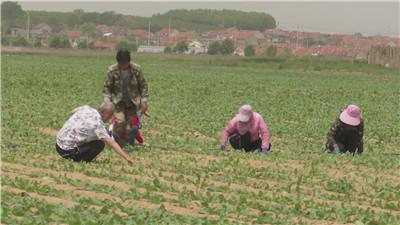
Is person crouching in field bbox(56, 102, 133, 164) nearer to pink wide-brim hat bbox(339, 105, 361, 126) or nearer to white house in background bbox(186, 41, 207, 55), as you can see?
pink wide-brim hat bbox(339, 105, 361, 126)

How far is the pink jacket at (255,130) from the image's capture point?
498 inches

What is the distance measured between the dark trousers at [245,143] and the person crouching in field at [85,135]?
2.87 metres

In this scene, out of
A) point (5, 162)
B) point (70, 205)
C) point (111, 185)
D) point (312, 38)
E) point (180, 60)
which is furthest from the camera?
point (312, 38)

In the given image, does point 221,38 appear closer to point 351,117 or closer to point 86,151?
point 351,117

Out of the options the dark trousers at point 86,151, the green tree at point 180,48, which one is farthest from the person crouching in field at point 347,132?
the green tree at point 180,48

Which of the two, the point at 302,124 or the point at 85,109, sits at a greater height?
the point at 85,109

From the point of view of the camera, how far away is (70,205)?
7.88 metres

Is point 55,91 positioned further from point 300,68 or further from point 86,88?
point 300,68

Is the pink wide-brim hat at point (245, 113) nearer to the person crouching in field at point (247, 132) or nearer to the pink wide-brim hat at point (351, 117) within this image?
the person crouching in field at point (247, 132)

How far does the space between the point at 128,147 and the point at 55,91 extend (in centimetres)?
1503

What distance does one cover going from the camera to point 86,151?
1066 cm

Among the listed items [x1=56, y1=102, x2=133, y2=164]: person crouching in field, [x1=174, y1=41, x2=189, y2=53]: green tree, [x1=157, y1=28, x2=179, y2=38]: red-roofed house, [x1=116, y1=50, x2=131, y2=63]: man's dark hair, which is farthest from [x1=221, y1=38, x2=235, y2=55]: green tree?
[x1=56, y1=102, x2=133, y2=164]: person crouching in field

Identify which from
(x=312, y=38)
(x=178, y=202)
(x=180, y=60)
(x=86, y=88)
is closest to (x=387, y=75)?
(x=180, y=60)

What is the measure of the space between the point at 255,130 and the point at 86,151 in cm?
312
